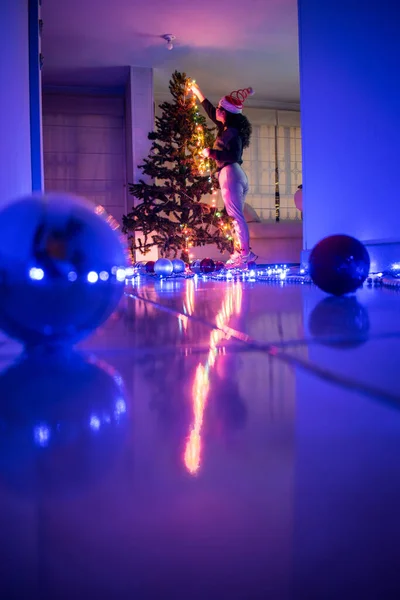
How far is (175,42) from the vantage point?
6.55m

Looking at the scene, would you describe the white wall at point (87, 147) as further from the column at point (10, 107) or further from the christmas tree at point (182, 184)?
the column at point (10, 107)

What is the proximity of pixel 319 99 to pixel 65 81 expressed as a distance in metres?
5.46

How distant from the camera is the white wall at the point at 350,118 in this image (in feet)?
9.87

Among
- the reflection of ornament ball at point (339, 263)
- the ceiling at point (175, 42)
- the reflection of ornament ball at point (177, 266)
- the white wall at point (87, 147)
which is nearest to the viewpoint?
the reflection of ornament ball at point (339, 263)

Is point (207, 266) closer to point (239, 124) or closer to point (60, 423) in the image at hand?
point (239, 124)

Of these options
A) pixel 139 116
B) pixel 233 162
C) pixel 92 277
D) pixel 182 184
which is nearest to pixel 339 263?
pixel 92 277

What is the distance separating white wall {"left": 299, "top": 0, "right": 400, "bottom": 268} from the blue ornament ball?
102 inches

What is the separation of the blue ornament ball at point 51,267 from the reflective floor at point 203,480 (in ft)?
0.35

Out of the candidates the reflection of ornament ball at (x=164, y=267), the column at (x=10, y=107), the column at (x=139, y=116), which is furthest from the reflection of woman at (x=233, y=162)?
the column at (x=139, y=116)

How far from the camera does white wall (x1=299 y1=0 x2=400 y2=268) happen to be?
9.87ft

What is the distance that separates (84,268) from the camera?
0.82 meters

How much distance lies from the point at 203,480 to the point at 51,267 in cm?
54

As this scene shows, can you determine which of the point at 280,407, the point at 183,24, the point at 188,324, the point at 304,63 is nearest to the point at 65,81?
the point at 183,24

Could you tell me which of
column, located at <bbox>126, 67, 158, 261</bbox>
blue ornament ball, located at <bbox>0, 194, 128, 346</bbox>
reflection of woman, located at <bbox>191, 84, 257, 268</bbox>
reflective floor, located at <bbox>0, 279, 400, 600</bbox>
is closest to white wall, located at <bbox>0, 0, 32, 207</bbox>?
blue ornament ball, located at <bbox>0, 194, 128, 346</bbox>
